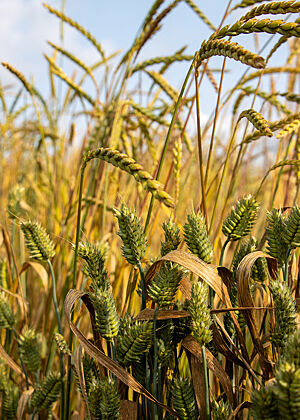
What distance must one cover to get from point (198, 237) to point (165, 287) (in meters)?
0.09

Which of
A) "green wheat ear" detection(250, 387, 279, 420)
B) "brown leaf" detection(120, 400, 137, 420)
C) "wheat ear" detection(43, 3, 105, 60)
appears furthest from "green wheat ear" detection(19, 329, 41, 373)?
"wheat ear" detection(43, 3, 105, 60)

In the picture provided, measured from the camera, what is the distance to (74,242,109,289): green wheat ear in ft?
2.04

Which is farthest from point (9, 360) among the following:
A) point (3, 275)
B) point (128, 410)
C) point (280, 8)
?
point (280, 8)

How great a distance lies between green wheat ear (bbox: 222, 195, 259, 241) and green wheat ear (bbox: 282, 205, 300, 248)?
0.06 meters

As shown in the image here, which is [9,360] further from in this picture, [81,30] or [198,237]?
[81,30]

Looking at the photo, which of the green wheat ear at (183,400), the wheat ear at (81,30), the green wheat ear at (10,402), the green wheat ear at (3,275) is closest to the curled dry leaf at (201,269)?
the green wheat ear at (183,400)

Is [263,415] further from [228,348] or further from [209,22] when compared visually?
[209,22]

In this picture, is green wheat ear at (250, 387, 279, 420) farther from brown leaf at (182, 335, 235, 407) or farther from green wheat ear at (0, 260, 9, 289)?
green wheat ear at (0, 260, 9, 289)

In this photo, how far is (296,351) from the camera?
1.37ft

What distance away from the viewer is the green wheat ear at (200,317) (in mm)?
524

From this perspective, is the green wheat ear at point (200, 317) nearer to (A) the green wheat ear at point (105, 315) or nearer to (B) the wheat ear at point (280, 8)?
(A) the green wheat ear at point (105, 315)

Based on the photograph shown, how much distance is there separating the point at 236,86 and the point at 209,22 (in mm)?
215

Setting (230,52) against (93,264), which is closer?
(230,52)

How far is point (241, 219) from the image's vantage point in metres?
0.65
